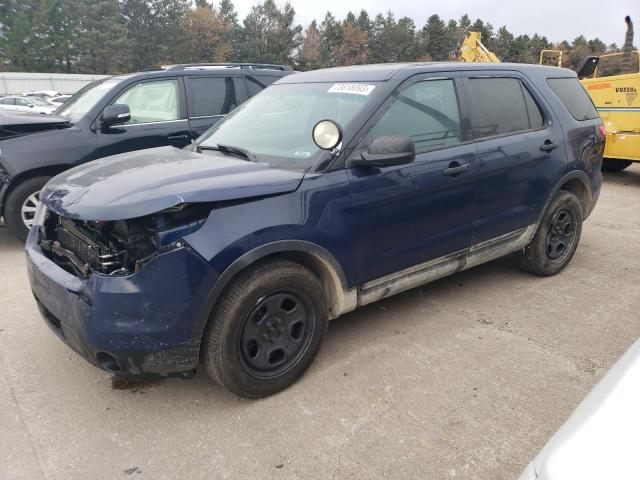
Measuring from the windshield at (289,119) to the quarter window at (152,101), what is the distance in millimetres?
2510

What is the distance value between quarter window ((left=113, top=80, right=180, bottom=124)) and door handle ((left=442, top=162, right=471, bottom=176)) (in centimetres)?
388

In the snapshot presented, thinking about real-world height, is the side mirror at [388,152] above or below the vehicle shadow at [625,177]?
above

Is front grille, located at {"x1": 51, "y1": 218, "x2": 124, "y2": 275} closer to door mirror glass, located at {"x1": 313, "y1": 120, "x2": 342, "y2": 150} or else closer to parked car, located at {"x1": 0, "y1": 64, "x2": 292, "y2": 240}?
door mirror glass, located at {"x1": 313, "y1": 120, "x2": 342, "y2": 150}

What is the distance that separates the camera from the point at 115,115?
216 inches

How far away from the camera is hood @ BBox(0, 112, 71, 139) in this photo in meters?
5.16

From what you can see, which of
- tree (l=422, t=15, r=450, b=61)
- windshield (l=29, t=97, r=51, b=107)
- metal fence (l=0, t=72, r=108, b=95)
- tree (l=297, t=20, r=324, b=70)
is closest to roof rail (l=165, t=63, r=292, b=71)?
windshield (l=29, t=97, r=51, b=107)

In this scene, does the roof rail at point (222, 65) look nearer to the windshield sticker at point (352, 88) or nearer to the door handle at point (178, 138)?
the door handle at point (178, 138)

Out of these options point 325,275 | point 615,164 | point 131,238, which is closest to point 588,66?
point 615,164

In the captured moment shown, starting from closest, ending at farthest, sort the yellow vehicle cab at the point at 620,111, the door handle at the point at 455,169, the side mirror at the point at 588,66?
the door handle at the point at 455,169 → the yellow vehicle cab at the point at 620,111 → the side mirror at the point at 588,66

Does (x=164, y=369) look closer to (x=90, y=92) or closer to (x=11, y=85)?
(x=90, y=92)

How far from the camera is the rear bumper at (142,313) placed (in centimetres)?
240

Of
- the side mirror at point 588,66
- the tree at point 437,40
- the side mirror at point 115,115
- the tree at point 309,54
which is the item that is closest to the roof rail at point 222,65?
the side mirror at point 115,115

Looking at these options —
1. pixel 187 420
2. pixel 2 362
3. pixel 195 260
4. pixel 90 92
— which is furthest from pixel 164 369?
pixel 90 92

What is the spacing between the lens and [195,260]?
8.05 feet
